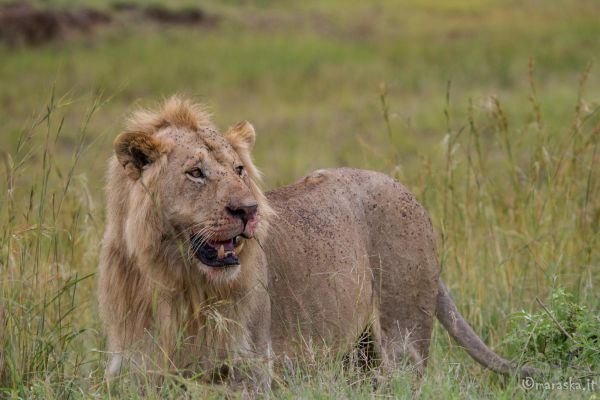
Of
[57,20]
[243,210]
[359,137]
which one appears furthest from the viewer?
[57,20]

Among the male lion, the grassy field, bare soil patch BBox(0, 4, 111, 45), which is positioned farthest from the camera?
bare soil patch BBox(0, 4, 111, 45)

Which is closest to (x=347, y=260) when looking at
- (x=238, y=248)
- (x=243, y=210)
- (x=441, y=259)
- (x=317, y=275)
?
(x=317, y=275)

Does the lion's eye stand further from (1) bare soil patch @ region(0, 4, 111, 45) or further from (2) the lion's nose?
(1) bare soil patch @ region(0, 4, 111, 45)

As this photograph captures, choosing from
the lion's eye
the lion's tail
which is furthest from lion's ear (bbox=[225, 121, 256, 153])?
the lion's tail

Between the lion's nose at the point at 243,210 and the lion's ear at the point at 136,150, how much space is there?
0.42 m

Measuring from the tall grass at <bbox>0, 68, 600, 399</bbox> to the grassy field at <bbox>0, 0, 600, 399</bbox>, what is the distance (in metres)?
0.02

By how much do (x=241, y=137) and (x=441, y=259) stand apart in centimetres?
174

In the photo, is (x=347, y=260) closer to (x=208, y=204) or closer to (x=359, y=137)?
(x=208, y=204)

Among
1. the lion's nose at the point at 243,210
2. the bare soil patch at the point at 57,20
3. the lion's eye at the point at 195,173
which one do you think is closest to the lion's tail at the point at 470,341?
the lion's nose at the point at 243,210

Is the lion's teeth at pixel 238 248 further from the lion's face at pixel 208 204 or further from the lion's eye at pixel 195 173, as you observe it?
the lion's eye at pixel 195 173

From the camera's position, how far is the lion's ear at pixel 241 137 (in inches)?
173

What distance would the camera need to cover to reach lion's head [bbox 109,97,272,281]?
157 inches

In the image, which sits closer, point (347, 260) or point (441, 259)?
point (347, 260)

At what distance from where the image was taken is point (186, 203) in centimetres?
405
